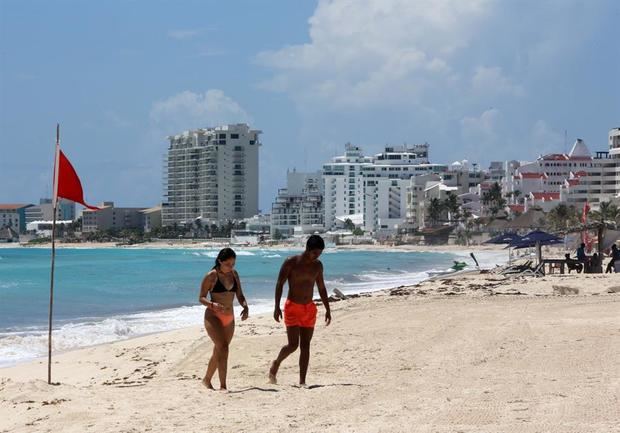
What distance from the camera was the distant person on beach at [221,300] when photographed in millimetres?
8484

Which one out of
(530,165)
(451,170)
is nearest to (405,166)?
(451,170)

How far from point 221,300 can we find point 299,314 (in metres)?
0.73

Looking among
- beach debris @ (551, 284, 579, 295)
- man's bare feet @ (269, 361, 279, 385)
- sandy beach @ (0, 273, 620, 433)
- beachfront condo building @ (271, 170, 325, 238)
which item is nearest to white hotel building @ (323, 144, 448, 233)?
beachfront condo building @ (271, 170, 325, 238)

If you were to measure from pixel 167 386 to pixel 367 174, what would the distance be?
156 metres

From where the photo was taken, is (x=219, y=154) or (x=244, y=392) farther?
(x=219, y=154)

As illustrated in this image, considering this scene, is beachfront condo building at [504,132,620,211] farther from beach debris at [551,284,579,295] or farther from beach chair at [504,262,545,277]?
beach debris at [551,284,579,295]

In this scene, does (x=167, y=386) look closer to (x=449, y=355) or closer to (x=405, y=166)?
(x=449, y=355)

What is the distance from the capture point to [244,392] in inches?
335

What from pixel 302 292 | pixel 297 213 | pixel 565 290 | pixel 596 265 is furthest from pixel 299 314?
pixel 297 213

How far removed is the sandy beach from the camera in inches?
273

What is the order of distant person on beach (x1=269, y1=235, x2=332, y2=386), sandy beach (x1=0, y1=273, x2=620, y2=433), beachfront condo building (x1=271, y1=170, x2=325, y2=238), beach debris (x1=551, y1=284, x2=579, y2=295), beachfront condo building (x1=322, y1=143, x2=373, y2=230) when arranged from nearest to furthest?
sandy beach (x1=0, y1=273, x2=620, y2=433) → distant person on beach (x1=269, y1=235, x2=332, y2=386) → beach debris (x1=551, y1=284, x2=579, y2=295) → beachfront condo building (x1=322, y1=143, x2=373, y2=230) → beachfront condo building (x1=271, y1=170, x2=325, y2=238)

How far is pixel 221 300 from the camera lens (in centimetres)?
852

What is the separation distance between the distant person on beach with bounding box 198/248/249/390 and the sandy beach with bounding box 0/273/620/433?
0.40 metres

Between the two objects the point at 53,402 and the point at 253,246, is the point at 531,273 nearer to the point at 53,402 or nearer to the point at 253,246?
the point at 53,402
